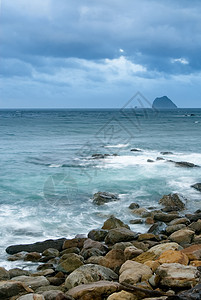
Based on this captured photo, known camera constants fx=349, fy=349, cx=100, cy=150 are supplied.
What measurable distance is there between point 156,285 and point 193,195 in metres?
10.2

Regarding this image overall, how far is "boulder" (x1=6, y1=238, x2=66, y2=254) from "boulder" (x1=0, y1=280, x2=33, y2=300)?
2.93 meters

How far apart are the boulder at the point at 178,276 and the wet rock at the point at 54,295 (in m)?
1.71

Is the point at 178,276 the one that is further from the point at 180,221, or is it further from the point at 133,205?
the point at 133,205

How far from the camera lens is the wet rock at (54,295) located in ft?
19.5

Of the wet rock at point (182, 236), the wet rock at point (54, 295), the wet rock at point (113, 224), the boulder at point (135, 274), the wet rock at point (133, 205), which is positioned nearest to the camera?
the wet rock at point (54, 295)

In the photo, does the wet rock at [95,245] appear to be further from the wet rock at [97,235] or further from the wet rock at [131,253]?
the wet rock at [131,253]

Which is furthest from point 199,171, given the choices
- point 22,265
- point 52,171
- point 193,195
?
point 22,265

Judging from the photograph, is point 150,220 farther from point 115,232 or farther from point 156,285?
point 156,285

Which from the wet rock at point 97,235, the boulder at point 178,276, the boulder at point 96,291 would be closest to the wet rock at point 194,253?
the boulder at point 178,276

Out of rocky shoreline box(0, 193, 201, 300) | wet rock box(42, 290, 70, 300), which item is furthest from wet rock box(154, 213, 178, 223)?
wet rock box(42, 290, 70, 300)

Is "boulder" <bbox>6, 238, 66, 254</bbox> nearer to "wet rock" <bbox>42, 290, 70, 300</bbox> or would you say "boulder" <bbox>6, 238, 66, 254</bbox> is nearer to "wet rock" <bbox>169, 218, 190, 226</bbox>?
"wet rock" <bbox>42, 290, 70, 300</bbox>

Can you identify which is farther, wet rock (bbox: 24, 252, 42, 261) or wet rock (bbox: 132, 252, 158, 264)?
wet rock (bbox: 24, 252, 42, 261)

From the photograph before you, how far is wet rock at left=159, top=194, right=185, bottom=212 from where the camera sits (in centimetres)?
1370

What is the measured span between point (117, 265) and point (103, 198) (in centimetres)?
665
